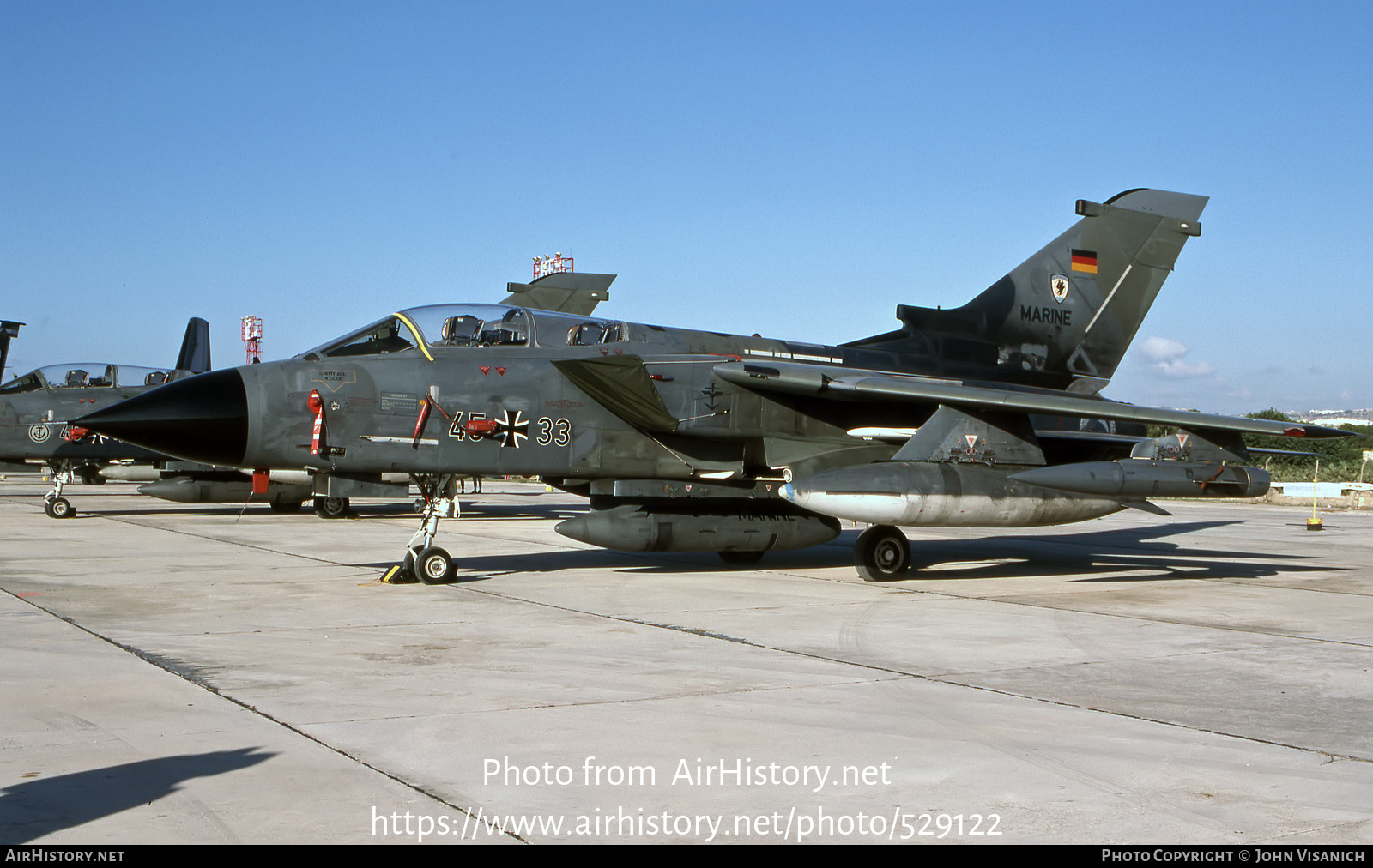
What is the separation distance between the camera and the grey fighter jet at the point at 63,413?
69.9ft

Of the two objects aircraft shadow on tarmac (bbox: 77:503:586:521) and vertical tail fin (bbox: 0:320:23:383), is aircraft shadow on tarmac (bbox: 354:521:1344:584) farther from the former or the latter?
vertical tail fin (bbox: 0:320:23:383)

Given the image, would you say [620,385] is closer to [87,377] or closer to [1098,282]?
[1098,282]

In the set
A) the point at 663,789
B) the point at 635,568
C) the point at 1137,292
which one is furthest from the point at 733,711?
the point at 1137,292

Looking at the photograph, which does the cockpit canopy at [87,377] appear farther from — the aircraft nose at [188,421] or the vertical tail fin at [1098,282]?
the vertical tail fin at [1098,282]

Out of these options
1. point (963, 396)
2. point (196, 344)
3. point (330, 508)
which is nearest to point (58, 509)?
point (330, 508)

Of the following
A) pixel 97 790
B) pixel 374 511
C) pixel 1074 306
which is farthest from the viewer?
pixel 374 511

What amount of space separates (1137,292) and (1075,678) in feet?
34.1

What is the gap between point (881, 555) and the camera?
12453 millimetres

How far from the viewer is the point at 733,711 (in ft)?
18.7

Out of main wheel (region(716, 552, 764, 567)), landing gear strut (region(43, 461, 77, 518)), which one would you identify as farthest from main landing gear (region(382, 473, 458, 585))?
landing gear strut (region(43, 461, 77, 518))

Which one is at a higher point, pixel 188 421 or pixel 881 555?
pixel 188 421

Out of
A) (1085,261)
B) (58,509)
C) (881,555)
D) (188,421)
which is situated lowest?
(58,509)

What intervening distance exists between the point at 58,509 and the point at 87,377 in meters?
2.63
